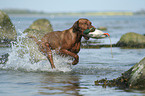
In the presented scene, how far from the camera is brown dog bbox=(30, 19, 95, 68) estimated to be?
10219 millimetres

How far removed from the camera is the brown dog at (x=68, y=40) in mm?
10219

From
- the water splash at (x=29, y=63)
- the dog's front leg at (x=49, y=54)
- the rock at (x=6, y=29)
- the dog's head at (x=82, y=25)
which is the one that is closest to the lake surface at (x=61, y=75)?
the water splash at (x=29, y=63)

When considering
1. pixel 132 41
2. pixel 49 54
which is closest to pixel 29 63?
pixel 49 54

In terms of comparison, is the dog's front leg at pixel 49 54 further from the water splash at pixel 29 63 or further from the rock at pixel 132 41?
the rock at pixel 132 41

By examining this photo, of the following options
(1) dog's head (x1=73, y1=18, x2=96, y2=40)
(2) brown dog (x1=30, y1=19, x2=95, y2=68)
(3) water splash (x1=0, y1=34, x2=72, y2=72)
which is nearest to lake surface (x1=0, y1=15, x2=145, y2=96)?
(3) water splash (x1=0, y1=34, x2=72, y2=72)

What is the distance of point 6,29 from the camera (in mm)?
22828

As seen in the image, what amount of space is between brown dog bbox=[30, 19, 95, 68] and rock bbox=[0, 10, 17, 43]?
10.4 meters

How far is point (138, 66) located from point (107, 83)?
0.93m

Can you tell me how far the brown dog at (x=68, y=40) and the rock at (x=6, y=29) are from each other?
34.0ft

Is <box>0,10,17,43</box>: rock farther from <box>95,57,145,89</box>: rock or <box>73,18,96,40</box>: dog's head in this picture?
<box>95,57,145,89</box>: rock

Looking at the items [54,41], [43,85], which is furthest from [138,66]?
[54,41]

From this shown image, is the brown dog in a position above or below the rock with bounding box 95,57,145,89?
above

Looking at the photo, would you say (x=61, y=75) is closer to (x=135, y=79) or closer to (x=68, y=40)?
(x=68, y=40)

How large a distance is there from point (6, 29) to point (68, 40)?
43.2ft
